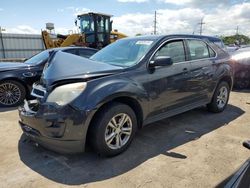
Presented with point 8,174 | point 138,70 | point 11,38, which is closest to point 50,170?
point 8,174

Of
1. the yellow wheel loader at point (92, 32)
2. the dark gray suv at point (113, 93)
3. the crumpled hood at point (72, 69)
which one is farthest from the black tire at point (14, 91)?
the yellow wheel loader at point (92, 32)

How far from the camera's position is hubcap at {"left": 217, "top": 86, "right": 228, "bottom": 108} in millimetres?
5717

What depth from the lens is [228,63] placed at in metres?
5.74

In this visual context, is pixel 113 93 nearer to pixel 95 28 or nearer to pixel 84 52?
pixel 84 52

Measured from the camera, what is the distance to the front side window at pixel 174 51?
4.31 meters

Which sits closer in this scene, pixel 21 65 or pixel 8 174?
pixel 8 174

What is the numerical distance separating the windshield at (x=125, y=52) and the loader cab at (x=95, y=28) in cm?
1114

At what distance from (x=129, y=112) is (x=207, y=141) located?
1.52 m

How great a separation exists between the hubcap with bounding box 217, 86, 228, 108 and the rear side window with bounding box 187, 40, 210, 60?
957 mm

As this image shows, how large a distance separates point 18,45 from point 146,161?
27.2 m

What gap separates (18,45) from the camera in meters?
27.2

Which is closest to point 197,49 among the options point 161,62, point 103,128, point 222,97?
point 222,97

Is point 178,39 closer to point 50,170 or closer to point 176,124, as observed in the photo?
point 176,124

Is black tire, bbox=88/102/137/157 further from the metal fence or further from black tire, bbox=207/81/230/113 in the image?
the metal fence
